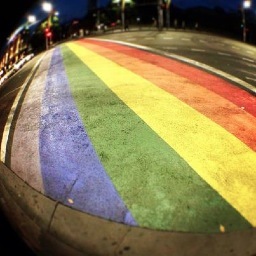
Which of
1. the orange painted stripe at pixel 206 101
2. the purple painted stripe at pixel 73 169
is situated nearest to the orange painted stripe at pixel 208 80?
the orange painted stripe at pixel 206 101

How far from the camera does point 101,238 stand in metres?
4.00

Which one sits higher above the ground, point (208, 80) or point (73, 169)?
point (208, 80)

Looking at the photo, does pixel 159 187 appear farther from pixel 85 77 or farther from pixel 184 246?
pixel 85 77

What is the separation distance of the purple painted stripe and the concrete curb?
0.68 feet

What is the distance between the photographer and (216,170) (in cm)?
526

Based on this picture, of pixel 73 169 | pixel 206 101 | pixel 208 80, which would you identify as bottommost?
pixel 73 169

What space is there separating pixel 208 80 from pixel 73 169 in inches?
258

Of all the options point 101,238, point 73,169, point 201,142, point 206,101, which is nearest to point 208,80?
point 206,101

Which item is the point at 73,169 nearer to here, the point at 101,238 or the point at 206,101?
the point at 101,238

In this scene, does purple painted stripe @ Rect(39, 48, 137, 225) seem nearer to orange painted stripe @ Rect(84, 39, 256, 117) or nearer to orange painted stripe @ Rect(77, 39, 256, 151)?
orange painted stripe @ Rect(77, 39, 256, 151)

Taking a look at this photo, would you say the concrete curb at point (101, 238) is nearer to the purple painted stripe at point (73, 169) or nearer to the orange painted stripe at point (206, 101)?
the purple painted stripe at point (73, 169)

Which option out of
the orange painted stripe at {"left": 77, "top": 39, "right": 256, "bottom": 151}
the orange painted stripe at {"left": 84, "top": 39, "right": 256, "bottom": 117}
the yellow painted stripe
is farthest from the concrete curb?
the orange painted stripe at {"left": 84, "top": 39, "right": 256, "bottom": 117}

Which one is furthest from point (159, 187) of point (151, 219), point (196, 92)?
point (196, 92)

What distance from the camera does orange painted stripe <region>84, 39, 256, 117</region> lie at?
8180mm
